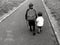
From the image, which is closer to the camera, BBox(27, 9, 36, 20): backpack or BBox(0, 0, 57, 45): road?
BBox(0, 0, 57, 45): road

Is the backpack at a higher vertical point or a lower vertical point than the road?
higher

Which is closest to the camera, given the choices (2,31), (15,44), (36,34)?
(15,44)

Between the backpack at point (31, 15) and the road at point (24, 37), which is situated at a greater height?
the backpack at point (31, 15)

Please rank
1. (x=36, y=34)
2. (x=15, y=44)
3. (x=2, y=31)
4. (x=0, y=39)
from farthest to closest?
(x=2, y=31) → (x=36, y=34) → (x=0, y=39) → (x=15, y=44)

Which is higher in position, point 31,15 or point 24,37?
point 31,15

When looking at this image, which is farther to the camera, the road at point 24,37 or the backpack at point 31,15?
the backpack at point 31,15

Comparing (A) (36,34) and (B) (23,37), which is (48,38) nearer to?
(A) (36,34)

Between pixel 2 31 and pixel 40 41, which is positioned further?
pixel 2 31

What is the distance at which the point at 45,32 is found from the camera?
29.9ft

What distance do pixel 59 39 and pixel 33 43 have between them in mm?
1358

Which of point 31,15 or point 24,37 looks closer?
point 31,15

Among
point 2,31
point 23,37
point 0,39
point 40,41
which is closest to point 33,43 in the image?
point 40,41

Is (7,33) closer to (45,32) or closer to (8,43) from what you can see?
(8,43)

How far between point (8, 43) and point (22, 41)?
0.75 m
